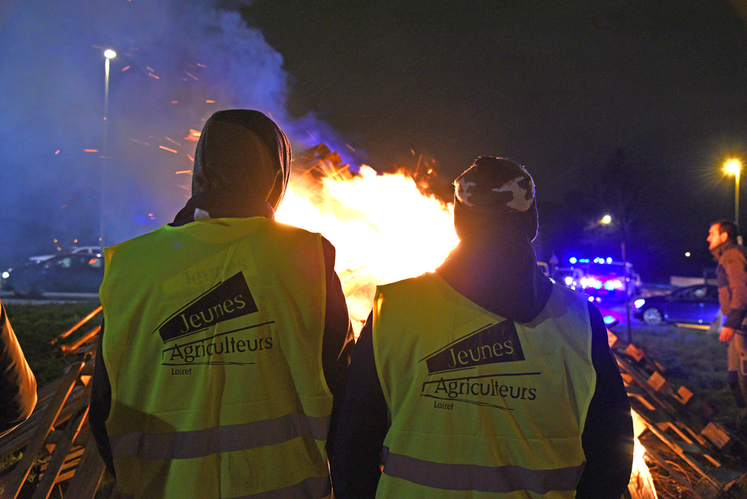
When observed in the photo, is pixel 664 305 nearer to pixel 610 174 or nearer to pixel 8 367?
pixel 8 367

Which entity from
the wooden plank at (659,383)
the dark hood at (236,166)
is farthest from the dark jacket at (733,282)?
the dark hood at (236,166)

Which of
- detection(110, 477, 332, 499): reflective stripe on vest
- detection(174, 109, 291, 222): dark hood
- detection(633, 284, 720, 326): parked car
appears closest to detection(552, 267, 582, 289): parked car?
detection(633, 284, 720, 326): parked car

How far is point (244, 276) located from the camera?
1658 mm

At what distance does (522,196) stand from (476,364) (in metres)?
0.70

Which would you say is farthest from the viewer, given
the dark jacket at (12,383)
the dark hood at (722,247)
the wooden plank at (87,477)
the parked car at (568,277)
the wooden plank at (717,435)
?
the parked car at (568,277)

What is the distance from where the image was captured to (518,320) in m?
1.52

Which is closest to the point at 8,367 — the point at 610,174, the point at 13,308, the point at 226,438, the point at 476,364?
the point at 226,438

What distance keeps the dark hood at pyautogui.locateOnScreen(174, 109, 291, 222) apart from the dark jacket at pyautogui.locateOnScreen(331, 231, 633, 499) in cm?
80

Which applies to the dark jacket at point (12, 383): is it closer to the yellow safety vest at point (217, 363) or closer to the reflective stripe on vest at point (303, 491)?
the yellow safety vest at point (217, 363)

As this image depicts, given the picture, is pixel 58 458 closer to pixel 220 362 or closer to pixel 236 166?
pixel 220 362

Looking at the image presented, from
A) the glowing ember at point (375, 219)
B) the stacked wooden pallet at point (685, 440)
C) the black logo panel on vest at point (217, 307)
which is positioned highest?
the glowing ember at point (375, 219)

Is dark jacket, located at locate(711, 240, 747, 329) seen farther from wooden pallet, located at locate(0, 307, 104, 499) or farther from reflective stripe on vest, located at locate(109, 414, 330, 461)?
wooden pallet, located at locate(0, 307, 104, 499)

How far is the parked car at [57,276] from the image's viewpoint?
1496 centimetres

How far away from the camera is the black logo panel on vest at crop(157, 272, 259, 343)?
1618 mm
